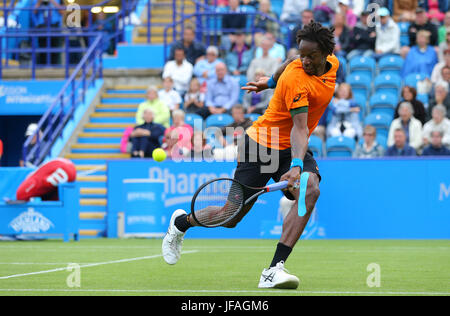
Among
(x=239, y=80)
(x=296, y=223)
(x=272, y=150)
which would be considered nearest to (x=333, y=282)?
(x=296, y=223)

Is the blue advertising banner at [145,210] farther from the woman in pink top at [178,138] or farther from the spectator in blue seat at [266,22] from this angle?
the spectator in blue seat at [266,22]

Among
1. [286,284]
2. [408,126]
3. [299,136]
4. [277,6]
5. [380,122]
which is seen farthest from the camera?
[277,6]

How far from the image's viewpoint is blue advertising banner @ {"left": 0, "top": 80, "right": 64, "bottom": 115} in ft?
63.4

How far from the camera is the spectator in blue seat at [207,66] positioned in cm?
1781

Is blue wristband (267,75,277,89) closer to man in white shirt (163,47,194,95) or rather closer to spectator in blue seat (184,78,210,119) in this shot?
spectator in blue seat (184,78,210,119)

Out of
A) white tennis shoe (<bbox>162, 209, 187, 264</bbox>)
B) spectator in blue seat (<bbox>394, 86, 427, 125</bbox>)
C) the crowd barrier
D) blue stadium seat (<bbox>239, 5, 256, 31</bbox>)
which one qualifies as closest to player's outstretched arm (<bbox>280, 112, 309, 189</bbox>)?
white tennis shoe (<bbox>162, 209, 187, 264</bbox>)

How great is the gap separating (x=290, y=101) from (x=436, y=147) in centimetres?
842

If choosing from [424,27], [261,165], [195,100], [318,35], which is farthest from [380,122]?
[318,35]

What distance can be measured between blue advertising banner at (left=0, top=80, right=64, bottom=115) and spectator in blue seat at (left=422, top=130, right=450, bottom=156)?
28.2 ft

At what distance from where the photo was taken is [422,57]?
17.2 metres

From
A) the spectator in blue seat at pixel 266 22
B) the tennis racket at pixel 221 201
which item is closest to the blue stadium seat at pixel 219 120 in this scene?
the spectator in blue seat at pixel 266 22

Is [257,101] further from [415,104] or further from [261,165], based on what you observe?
[261,165]

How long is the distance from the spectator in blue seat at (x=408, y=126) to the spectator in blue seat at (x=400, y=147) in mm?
265
